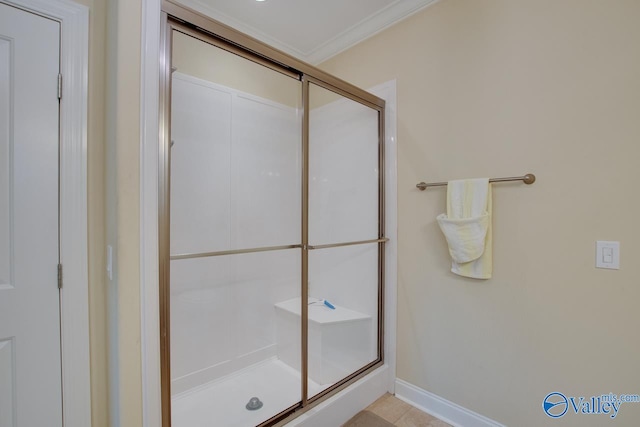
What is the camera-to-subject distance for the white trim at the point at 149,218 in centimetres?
104

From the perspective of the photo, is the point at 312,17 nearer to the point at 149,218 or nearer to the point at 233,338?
the point at 149,218

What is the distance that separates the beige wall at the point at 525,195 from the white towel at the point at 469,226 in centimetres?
7

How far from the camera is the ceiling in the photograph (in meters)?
1.95

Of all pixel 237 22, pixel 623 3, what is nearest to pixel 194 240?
pixel 237 22

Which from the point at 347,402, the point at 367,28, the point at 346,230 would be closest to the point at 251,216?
the point at 346,230

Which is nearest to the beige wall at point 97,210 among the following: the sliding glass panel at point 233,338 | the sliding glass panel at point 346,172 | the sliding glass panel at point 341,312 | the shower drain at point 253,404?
the sliding glass panel at point 233,338

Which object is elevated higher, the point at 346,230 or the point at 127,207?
the point at 127,207

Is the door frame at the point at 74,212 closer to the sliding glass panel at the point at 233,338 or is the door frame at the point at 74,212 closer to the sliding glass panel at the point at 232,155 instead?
the sliding glass panel at the point at 232,155

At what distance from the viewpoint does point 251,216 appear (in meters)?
2.27

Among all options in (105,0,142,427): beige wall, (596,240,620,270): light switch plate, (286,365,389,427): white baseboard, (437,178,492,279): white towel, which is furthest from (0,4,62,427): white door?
(596,240,620,270): light switch plate

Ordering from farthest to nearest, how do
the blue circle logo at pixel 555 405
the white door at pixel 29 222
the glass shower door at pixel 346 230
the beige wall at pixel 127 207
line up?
the glass shower door at pixel 346 230 → the blue circle logo at pixel 555 405 → the white door at pixel 29 222 → the beige wall at pixel 127 207

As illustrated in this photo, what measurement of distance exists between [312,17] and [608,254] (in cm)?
227

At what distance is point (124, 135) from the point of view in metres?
1.01

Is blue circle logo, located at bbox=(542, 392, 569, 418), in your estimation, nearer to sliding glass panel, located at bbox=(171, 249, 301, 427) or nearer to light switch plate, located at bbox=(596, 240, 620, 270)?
light switch plate, located at bbox=(596, 240, 620, 270)
